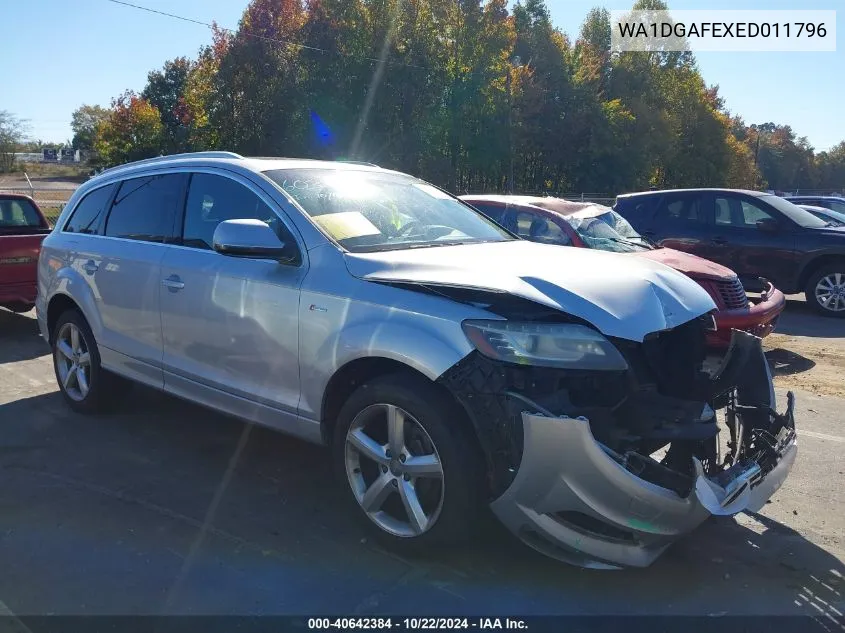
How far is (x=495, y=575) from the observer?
3242 millimetres

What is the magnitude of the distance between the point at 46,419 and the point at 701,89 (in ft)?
193

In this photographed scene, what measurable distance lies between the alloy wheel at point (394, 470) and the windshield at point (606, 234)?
4.88 m

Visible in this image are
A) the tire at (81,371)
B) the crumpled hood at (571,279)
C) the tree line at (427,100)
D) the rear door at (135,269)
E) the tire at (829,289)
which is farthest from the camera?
the tree line at (427,100)

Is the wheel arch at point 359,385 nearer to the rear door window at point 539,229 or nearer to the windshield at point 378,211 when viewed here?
the windshield at point 378,211

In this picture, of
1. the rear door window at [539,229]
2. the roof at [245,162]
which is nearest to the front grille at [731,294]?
the rear door window at [539,229]

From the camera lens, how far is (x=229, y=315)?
3984 millimetres

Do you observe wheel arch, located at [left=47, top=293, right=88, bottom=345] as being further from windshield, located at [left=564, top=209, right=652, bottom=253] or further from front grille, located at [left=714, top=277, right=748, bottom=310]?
front grille, located at [left=714, top=277, right=748, bottom=310]

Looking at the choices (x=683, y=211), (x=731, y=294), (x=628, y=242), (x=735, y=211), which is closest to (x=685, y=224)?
(x=683, y=211)

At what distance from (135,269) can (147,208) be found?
46cm

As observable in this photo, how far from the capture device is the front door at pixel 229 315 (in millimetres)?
3730

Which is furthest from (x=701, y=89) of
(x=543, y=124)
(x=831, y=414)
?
(x=831, y=414)

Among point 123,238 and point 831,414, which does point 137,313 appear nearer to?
point 123,238

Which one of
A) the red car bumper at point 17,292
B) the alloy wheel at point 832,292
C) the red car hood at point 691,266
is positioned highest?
the red car hood at point 691,266

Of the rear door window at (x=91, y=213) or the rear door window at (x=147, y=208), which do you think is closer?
the rear door window at (x=147, y=208)
